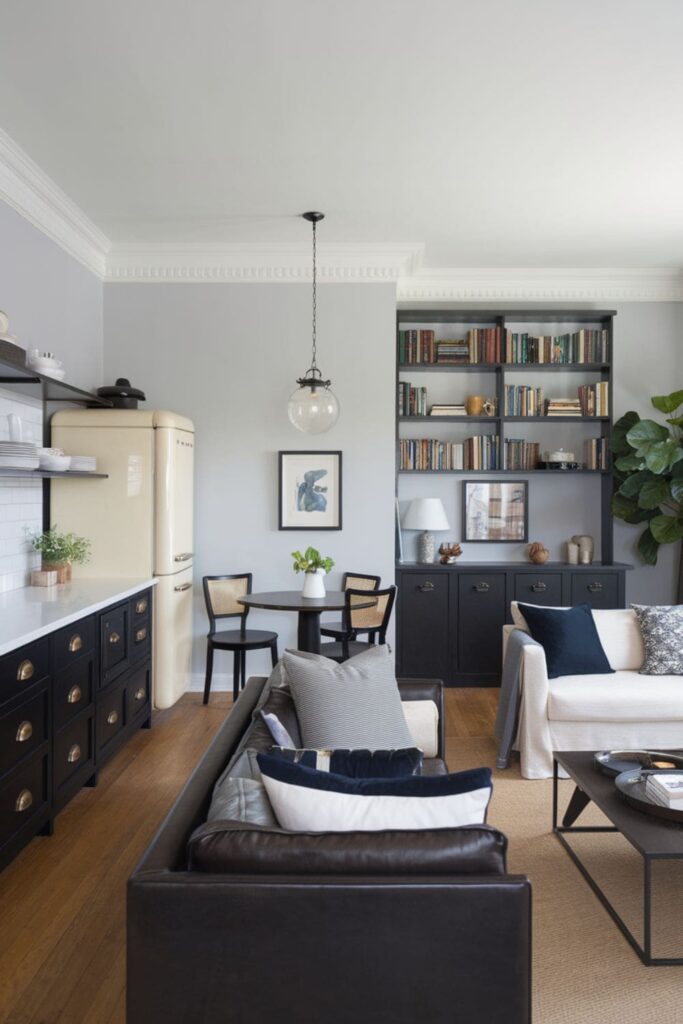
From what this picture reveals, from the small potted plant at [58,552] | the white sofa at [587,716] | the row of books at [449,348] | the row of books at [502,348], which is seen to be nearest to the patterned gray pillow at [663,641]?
the white sofa at [587,716]

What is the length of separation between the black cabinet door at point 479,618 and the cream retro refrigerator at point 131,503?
6.97 ft

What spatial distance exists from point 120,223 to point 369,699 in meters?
3.83

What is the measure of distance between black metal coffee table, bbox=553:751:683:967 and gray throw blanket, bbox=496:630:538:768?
0.74 m

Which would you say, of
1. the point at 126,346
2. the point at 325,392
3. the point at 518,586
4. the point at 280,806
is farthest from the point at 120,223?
the point at 280,806

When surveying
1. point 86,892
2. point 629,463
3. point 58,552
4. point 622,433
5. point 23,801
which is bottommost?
point 86,892

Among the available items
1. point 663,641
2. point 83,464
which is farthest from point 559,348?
point 83,464

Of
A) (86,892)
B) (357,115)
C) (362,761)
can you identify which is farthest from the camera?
(357,115)

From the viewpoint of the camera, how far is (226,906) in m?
1.43

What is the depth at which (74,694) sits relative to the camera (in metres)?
3.42

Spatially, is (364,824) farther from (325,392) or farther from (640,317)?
(640,317)

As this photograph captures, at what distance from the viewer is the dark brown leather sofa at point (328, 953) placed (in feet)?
4.66

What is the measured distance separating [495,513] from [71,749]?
3807 millimetres

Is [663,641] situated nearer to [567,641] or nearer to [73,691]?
[567,641]

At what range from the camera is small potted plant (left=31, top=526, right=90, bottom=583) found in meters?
4.36
